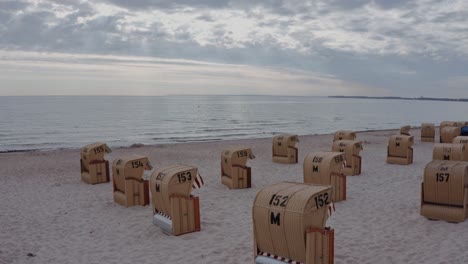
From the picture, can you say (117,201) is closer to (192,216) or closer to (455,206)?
(192,216)

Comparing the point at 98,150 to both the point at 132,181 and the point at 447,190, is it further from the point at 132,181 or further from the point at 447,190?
the point at 447,190

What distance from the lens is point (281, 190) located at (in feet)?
20.7

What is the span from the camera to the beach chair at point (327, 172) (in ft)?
38.7

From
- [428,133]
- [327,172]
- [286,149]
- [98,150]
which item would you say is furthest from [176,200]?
[428,133]

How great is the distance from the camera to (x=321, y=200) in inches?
239

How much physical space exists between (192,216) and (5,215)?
5715 millimetres

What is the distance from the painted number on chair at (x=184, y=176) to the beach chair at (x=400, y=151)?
12768 millimetres

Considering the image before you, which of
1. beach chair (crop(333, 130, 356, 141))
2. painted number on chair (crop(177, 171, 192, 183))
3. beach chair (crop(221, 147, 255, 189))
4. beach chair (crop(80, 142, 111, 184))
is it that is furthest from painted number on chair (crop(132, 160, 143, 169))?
beach chair (crop(333, 130, 356, 141))

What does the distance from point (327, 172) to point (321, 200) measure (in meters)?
5.88

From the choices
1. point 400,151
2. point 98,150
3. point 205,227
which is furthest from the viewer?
point 400,151

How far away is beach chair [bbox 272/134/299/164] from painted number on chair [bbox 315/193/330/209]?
1307 centimetres

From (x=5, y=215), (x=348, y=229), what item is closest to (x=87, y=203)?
(x=5, y=215)

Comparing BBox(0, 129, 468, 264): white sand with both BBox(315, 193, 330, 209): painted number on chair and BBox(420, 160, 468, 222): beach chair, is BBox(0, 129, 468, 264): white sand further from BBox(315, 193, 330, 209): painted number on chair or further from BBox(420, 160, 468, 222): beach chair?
BBox(315, 193, 330, 209): painted number on chair

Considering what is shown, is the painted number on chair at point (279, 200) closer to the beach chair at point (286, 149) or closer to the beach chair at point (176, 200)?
the beach chair at point (176, 200)
